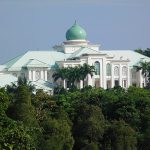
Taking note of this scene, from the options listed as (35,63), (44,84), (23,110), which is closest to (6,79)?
(44,84)

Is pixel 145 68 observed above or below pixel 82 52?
below

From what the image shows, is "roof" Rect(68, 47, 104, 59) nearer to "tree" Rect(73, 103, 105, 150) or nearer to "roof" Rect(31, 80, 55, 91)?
→ "roof" Rect(31, 80, 55, 91)

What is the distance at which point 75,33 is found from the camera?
4419 inches

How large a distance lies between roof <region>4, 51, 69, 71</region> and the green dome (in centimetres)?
306

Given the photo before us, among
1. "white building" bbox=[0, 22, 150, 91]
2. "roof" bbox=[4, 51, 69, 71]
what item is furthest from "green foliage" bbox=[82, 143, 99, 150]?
"roof" bbox=[4, 51, 69, 71]

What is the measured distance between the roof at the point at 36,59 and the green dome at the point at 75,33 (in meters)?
3.06

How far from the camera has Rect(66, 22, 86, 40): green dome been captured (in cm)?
11200

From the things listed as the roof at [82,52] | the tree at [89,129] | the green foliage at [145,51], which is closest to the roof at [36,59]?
the roof at [82,52]

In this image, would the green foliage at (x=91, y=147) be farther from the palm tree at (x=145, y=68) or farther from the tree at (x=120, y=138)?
the palm tree at (x=145, y=68)

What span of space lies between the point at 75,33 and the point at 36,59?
6345 mm

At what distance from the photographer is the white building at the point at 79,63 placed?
108m

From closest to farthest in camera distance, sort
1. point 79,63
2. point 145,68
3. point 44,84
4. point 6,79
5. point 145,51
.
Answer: point 6,79 < point 44,84 < point 145,68 < point 79,63 < point 145,51

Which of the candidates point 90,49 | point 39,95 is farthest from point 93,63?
point 39,95

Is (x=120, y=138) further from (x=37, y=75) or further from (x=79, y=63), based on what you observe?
(x=37, y=75)
